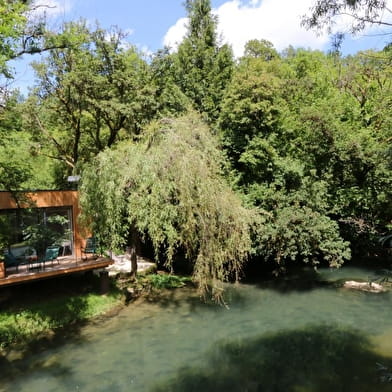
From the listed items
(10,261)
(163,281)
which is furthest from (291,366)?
(10,261)

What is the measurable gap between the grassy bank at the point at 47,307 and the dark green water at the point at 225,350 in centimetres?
89

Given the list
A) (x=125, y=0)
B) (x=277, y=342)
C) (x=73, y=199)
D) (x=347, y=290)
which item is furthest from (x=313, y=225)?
(x=125, y=0)

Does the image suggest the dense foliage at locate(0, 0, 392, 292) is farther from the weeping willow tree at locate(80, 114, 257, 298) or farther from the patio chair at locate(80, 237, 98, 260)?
the patio chair at locate(80, 237, 98, 260)

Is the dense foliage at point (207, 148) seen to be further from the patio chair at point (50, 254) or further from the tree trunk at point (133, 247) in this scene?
the patio chair at point (50, 254)

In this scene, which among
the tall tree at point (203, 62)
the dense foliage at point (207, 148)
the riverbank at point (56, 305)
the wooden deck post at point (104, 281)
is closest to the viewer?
the riverbank at point (56, 305)

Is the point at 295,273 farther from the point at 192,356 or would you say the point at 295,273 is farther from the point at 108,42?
the point at 108,42

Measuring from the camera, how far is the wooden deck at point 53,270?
492 inches

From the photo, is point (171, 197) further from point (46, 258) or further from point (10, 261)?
point (10, 261)

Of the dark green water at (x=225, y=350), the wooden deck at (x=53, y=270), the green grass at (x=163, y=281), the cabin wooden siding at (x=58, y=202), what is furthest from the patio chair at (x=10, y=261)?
the green grass at (x=163, y=281)

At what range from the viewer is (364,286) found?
16.8m

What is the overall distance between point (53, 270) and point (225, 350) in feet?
22.2

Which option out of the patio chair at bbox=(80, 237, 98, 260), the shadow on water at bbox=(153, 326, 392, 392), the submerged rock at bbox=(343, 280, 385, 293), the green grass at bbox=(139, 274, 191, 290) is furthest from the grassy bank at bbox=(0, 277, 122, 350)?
the submerged rock at bbox=(343, 280, 385, 293)

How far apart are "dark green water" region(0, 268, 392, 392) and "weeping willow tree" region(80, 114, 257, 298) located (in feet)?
6.18

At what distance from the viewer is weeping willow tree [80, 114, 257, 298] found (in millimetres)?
12828
